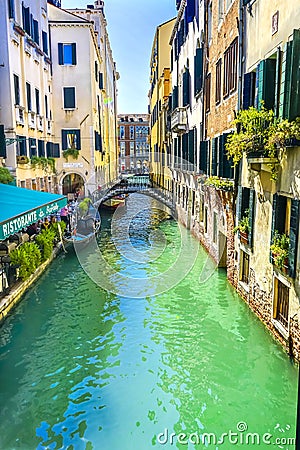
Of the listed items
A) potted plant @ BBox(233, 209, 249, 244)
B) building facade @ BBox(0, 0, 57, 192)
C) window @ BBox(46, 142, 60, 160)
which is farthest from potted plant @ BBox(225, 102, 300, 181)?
window @ BBox(46, 142, 60, 160)

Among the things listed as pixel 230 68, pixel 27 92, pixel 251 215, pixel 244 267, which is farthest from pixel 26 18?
pixel 244 267

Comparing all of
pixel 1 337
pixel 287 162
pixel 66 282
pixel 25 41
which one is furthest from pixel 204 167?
pixel 25 41

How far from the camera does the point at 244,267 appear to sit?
9.34m

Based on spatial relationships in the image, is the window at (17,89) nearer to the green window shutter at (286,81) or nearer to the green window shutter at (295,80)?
the green window shutter at (286,81)

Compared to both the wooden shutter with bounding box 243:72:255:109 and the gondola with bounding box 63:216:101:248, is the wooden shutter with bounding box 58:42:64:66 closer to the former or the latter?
the gondola with bounding box 63:216:101:248

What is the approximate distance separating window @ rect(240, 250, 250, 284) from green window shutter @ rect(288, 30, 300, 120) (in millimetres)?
3950

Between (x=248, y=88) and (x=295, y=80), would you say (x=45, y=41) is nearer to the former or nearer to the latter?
(x=248, y=88)

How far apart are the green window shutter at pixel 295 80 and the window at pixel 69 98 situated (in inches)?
779

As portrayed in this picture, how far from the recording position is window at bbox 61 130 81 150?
77.9 ft

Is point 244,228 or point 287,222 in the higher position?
point 287,222

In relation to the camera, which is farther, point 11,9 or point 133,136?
point 133,136

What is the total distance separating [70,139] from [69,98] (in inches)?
94.7
